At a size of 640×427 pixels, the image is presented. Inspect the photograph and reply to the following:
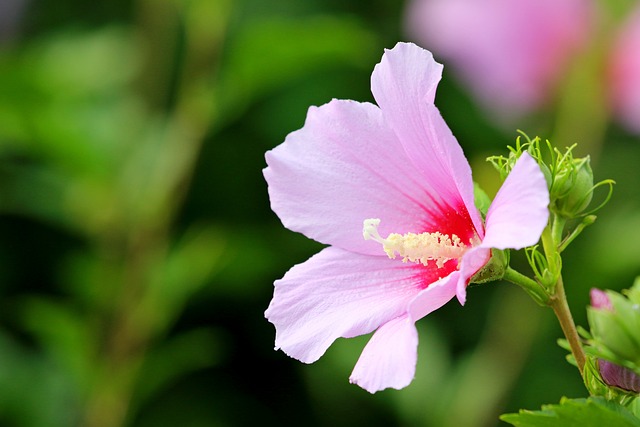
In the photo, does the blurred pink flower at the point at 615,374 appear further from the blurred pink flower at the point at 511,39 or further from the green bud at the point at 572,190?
the blurred pink flower at the point at 511,39

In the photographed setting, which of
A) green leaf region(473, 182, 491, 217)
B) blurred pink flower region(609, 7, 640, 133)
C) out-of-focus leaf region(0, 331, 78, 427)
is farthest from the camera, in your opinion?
blurred pink flower region(609, 7, 640, 133)

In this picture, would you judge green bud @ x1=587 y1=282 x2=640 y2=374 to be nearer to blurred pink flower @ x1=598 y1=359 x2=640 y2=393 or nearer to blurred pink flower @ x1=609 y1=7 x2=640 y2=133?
blurred pink flower @ x1=598 y1=359 x2=640 y2=393

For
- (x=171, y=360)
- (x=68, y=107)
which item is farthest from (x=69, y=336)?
(x=68, y=107)

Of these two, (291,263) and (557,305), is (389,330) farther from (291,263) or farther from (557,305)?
(291,263)

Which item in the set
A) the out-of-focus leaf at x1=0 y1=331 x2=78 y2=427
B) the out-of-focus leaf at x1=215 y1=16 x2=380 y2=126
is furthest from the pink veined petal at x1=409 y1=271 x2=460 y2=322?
the out-of-focus leaf at x1=0 y1=331 x2=78 y2=427

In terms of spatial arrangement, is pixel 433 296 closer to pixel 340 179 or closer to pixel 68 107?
pixel 340 179

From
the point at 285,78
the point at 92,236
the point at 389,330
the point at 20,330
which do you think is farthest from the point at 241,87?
the point at 389,330

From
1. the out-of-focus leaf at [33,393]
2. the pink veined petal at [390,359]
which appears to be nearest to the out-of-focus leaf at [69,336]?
the out-of-focus leaf at [33,393]
